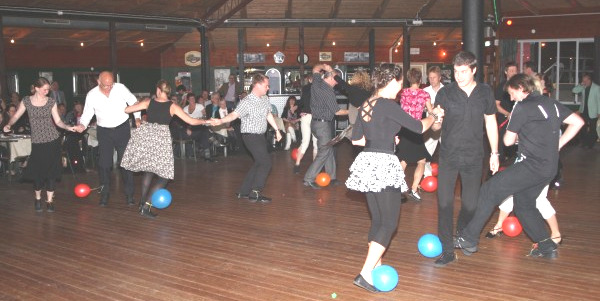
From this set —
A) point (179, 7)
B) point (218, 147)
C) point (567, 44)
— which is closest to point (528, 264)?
point (218, 147)

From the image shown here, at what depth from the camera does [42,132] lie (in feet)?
22.3

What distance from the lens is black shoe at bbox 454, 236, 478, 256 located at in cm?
491

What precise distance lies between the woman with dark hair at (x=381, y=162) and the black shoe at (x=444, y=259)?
0.84 metres

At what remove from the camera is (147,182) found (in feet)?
21.9

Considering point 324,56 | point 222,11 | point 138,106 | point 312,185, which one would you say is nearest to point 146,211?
point 138,106

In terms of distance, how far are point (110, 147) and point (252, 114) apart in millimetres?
1771

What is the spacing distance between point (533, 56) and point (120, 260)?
15.9m

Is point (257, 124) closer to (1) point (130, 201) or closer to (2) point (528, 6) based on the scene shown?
(1) point (130, 201)

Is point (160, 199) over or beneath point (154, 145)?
beneath

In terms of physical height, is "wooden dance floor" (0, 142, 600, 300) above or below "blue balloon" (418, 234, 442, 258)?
below

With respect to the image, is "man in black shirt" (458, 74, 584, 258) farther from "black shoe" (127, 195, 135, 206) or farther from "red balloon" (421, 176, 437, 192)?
"black shoe" (127, 195, 135, 206)

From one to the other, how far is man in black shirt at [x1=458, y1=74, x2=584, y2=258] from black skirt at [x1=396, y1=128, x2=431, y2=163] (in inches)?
88.9

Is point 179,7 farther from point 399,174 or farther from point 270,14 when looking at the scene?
point 399,174

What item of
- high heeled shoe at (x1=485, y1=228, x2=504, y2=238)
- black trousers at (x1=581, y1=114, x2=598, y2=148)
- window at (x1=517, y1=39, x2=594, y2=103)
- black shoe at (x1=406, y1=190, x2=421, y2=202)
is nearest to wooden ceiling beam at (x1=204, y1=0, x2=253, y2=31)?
window at (x1=517, y1=39, x2=594, y2=103)
